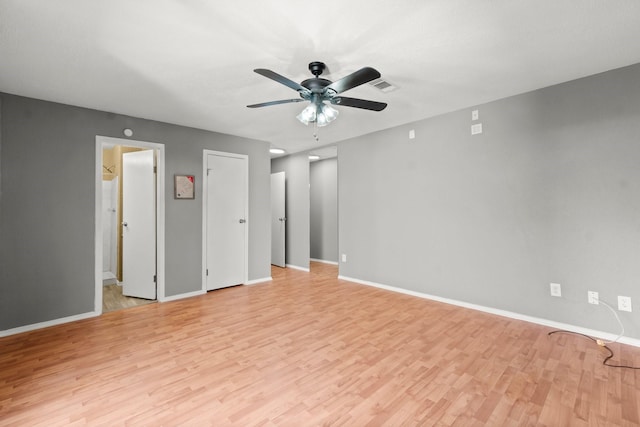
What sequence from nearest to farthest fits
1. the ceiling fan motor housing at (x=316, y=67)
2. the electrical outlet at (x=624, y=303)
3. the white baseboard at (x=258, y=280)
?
the ceiling fan motor housing at (x=316, y=67) < the electrical outlet at (x=624, y=303) < the white baseboard at (x=258, y=280)

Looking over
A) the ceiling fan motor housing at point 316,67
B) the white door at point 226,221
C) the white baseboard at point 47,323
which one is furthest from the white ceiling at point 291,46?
the white baseboard at point 47,323

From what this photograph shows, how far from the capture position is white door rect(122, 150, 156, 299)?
395 cm

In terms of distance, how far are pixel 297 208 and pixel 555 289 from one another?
14.3 feet

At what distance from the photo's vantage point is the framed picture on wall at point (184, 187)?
13.3 feet

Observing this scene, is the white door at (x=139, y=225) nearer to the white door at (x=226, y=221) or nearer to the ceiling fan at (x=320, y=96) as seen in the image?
the white door at (x=226, y=221)

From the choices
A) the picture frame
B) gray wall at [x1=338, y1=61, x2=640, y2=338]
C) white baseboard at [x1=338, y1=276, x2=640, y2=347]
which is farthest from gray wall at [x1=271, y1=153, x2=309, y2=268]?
the picture frame

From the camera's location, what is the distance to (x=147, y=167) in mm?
4008

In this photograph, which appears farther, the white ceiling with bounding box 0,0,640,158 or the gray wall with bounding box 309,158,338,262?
the gray wall with bounding box 309,158,338,262

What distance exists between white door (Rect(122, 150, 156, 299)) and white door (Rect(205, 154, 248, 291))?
74 centimetres

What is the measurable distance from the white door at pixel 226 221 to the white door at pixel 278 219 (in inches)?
56.2


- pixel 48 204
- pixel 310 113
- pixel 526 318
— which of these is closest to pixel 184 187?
pixel 48 204

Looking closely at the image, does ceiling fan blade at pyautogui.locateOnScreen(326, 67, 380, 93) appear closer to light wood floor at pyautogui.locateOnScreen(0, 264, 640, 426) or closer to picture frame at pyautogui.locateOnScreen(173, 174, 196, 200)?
light wood floor at pyautogui.locateOnScreen(0, 264, 640, 426)

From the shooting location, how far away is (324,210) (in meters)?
6.83

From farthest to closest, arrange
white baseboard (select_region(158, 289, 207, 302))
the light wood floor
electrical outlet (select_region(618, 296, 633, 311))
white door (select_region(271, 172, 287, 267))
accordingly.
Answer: white door (select_region(271, 172, 287, 267)), white baseboard (select_region(158, 289, 207, 302)), electrical outlet (select_region(618, 296, 633, 311)), the light wood floor
